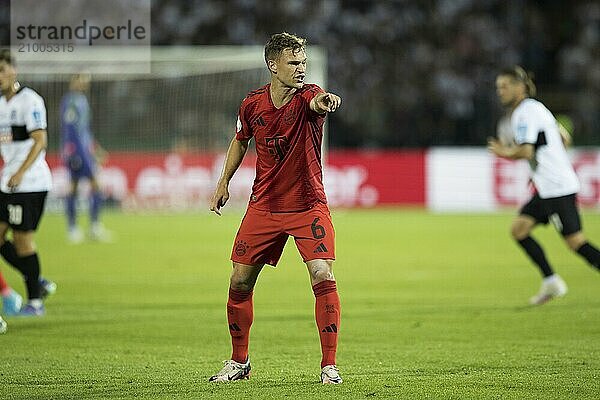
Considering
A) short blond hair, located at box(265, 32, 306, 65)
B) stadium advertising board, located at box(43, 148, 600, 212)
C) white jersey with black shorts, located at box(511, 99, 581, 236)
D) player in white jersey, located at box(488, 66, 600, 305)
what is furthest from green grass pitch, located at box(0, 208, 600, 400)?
stadium advertising board, located at box(43, 148, 600, 212)

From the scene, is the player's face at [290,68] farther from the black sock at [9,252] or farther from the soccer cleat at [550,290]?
the soccer cleat at [550,290]

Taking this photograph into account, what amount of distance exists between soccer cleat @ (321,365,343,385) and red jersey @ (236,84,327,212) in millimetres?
999

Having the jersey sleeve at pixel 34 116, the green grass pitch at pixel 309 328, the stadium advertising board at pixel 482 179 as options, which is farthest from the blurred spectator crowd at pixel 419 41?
the jersey sleeve at pixel 34 116

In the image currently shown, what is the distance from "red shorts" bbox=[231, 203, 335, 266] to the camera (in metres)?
6.52

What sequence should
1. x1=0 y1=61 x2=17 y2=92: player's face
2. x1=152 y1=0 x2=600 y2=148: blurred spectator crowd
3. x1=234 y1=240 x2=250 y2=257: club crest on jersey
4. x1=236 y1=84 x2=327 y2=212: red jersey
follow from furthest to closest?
x1=152 y1=0 x2=600 y2=148: blurred spectator crowd, x1=0 y1=61 x2=17 y2=92: player's face, x1=234 y1=240 x2=250 y2=257: club crest on jersey, x1=236 y1=84 x2=327 y2=212: red jersey

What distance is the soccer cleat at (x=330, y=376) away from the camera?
20.7 ft

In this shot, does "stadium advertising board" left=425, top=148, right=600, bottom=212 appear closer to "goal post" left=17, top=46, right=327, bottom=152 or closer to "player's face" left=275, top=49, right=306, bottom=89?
"goal post" left=17, top=46, right=327, bottom=152

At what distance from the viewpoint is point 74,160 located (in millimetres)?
18656

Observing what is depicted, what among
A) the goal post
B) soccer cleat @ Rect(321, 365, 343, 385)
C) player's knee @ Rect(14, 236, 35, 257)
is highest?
the goal post

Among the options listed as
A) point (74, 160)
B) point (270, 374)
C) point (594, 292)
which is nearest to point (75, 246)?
point (74, 160)

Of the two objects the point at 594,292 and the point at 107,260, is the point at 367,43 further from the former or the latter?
the point at 594,292

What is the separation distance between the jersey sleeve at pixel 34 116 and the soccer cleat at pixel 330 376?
4.48 metres

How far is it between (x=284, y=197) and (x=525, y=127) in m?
4.48

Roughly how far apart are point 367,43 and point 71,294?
→ 20.0 metres
